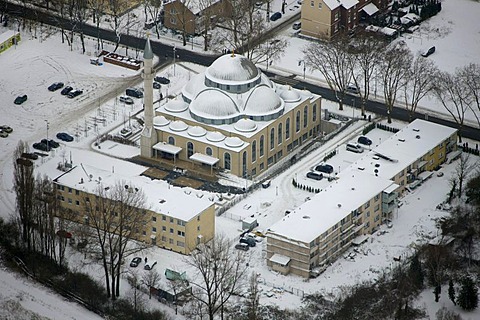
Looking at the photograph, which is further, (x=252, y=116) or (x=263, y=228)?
(x=252, y=116)

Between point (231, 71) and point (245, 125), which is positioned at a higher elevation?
point (231, 71)

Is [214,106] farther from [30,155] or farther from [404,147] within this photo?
[404,147]

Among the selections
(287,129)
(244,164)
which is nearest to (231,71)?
(287,129)

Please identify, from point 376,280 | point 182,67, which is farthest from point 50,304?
point 182,67

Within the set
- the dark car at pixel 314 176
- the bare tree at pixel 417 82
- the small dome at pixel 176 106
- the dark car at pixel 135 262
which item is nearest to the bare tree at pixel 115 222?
the dark car at pixel 135 262

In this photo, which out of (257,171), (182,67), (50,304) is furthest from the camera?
(182,67)

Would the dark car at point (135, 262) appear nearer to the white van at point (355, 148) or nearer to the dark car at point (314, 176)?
the dark car at point (314, 176)

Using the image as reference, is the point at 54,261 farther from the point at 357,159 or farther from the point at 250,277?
the point at 357,159
